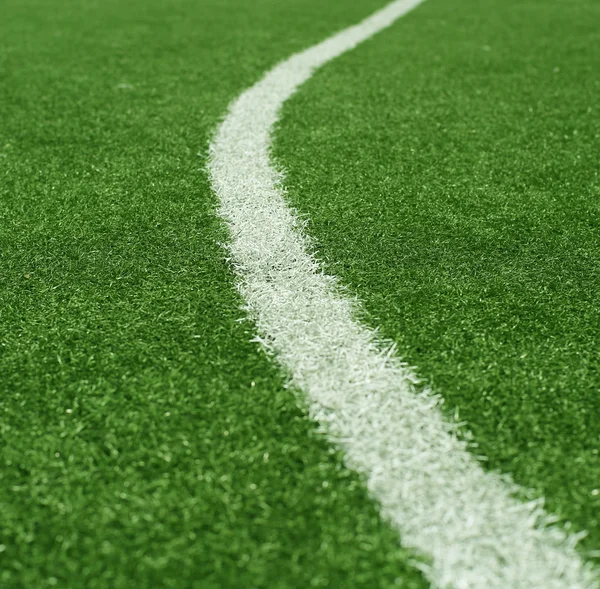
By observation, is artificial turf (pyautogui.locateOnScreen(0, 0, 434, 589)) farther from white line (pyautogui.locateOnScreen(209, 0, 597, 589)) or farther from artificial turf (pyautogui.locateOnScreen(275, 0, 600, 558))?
artificial turf (pyautogui.locateOnScreen(275, 0, 600, 558))

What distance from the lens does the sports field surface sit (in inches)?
42.1

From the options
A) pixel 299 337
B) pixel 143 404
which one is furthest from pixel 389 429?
pixel 143 404

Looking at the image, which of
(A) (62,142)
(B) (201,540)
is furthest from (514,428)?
(A) (62,142)

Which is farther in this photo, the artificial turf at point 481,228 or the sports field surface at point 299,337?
the artificial turf at point 481,228

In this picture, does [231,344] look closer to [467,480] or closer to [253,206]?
[467,480]

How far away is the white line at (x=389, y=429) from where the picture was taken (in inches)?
41.0

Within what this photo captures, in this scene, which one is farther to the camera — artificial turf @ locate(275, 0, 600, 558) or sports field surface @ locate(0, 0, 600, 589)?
artificial turf @ locate(275, 0, 600, 558)

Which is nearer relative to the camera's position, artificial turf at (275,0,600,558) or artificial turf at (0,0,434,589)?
artificial turf at (0,0,434,589)

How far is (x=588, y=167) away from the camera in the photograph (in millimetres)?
2359

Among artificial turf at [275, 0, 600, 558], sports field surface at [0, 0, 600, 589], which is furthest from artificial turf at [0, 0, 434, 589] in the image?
artificial turf at [275, 0, 600, 558]

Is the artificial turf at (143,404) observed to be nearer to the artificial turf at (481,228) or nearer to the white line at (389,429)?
the white line at (389,429)

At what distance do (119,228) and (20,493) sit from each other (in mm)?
972

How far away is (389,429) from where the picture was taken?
4.22 ft

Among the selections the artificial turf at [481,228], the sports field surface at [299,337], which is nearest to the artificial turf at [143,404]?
the sports field surface at [299,337]
